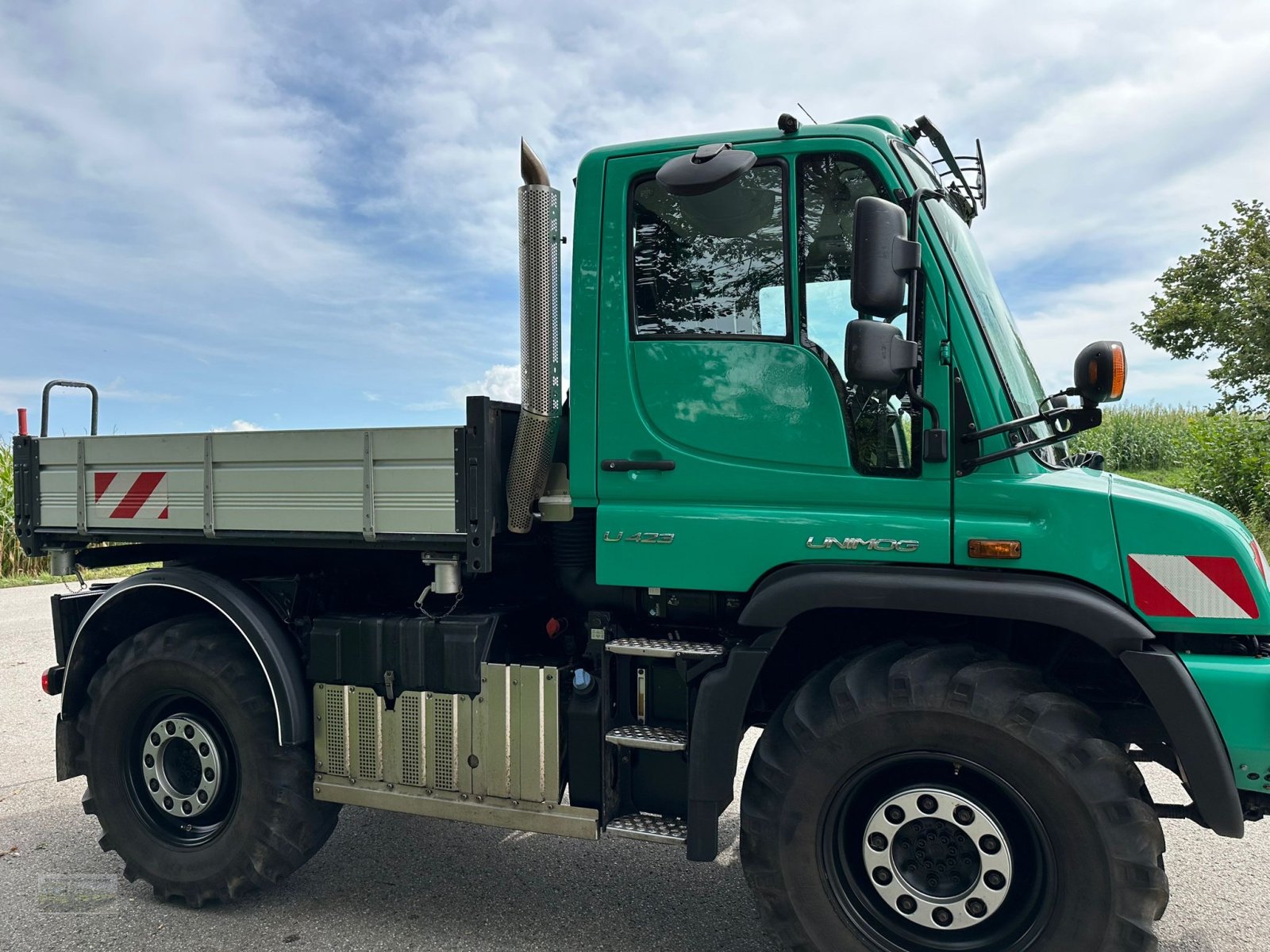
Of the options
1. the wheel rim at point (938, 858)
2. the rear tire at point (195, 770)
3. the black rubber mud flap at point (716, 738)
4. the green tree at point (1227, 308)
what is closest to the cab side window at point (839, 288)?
the black rubber mud flap at point (716, 738)

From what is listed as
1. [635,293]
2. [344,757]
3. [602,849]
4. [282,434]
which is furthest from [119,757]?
[635,293]

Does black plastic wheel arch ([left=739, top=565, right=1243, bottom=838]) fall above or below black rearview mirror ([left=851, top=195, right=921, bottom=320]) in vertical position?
below

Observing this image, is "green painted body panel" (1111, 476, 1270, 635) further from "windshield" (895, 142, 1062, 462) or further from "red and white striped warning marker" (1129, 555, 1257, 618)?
"windshield" (895, 142, 1062, 462)

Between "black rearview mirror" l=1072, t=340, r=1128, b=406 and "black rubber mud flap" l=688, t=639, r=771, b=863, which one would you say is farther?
"black rubber mud flap" l=688, t=639, r=771, b=863

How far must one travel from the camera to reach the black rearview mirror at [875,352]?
291cm

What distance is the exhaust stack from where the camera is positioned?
145 inches

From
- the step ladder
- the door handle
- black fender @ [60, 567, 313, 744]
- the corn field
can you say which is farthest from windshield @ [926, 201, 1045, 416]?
the corn field

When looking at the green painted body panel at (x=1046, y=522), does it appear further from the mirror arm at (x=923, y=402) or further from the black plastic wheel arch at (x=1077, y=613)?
the mirror arm at (x=923, y=402)

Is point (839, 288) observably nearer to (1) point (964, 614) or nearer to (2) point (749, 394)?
(2) point (749, 394)

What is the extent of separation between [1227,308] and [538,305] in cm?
2169

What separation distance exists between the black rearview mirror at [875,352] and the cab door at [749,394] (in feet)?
0.84

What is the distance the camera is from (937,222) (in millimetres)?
3262

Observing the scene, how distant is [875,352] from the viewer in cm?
292

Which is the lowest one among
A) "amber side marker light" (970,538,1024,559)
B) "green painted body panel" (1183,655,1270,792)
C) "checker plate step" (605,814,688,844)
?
"checker plate step" (605,814,688,844)
